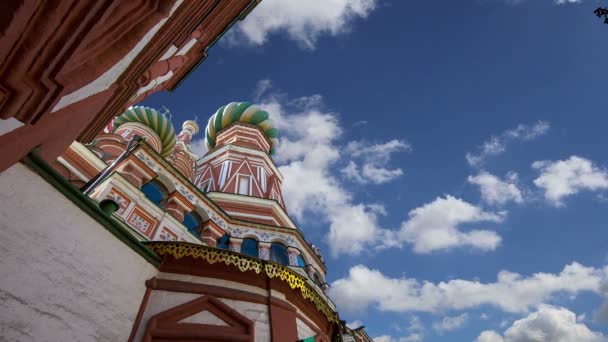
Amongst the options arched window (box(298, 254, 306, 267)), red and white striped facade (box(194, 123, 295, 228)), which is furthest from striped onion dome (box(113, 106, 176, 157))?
arched window (box(298, 254, 306, 267))

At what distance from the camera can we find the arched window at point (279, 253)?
1586 cm

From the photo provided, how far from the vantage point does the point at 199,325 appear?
561 cm

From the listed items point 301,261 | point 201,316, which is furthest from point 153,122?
point 201,316

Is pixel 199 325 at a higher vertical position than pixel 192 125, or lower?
lower

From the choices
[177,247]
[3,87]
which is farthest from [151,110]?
[3,87]

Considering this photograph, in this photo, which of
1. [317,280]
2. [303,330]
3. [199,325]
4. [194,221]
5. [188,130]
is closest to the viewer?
[199,325]

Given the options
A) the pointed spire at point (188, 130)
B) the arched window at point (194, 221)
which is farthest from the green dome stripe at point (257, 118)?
the arched window at point (194, 221)

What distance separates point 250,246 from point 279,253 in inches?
52.1

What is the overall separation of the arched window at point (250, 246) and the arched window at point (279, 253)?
70cm

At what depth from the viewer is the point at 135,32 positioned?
12.0 ft

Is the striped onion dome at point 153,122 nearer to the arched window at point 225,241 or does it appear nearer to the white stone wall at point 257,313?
the arched window at point 225,241

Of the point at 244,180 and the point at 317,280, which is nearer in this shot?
the point at 317,280

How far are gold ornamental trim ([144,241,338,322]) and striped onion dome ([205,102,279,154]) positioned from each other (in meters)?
20.5

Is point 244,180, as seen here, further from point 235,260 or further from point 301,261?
point 235,260
